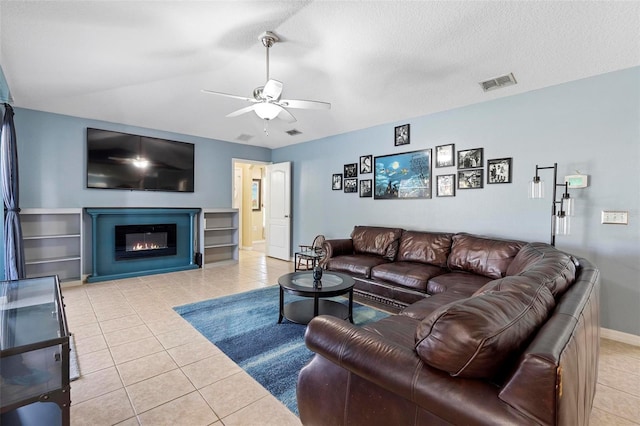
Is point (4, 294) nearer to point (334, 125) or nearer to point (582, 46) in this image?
point (334, 125)

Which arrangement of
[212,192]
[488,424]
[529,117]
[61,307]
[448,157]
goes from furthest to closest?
1. [212,192]
2. [448,157]
3. [529,117]
4. [61,307]
5. [488,424]

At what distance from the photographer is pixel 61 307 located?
1864 mm

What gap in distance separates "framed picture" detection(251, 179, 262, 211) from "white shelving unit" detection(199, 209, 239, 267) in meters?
2.36

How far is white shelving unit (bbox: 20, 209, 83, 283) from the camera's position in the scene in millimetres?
4273

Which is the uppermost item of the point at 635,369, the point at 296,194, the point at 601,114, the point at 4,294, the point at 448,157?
the point at 601,114

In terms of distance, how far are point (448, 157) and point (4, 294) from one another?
15.6ft

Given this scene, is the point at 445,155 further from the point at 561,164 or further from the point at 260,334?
the point at 260,334

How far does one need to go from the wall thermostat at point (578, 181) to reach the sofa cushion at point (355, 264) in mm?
2187

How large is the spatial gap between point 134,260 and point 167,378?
3.69 metres

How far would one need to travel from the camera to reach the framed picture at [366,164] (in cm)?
506

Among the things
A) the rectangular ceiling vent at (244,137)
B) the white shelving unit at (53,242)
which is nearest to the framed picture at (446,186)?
the rectangular ceiling vent at (244,137)

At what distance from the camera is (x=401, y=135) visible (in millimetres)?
4613

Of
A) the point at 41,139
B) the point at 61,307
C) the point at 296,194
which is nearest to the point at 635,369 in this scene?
the point at 61,307

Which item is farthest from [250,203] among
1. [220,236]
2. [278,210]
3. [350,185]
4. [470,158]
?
[470,158]
